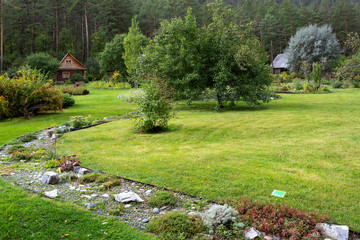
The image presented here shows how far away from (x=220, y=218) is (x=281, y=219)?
0.70 meters

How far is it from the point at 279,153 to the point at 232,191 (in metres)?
2.16

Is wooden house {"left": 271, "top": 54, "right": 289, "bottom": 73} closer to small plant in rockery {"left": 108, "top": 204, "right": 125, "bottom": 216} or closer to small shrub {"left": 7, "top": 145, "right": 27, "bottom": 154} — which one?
small shrub {"left": 7, "top": 145, "right": 27, "bottom": 154}

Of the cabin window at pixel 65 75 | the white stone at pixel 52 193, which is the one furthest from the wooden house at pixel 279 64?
the white stone at pixel 52 193

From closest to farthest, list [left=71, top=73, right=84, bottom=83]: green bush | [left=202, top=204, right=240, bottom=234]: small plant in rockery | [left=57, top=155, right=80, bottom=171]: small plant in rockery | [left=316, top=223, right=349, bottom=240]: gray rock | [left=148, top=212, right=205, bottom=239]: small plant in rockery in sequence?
[left=316, top=223, right=349, bottom=240]: gray rock < [left=148, top=212, right=205, bottom=239]: small plant in rockery < [left=202, top=204, right=240, bottom=234]: small plant in rockery < [left=57, top=155, right=80, bottom=171]: small plant in rockery < [left=71, top=73, right=84, bottom=83]: green bush

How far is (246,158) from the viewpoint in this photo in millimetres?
5539

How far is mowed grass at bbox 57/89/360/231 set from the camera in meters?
4.00

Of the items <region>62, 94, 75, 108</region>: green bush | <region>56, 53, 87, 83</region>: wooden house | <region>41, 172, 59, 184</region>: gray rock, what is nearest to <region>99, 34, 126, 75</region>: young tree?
<region>56, 53, 87, 83</region>: wooden house

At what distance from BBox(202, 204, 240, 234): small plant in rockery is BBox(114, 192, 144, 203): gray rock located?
3.56 feet

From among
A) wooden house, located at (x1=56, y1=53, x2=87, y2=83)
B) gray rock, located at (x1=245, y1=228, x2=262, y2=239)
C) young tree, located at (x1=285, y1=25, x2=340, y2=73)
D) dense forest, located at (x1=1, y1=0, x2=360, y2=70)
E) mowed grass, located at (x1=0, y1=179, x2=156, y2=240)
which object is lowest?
mowed grass, located at (x1=0, y1=179, x2=156, y2=240)

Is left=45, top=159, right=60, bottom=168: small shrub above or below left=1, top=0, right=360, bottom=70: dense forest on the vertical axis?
below

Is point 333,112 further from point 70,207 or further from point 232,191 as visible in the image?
point 70,207

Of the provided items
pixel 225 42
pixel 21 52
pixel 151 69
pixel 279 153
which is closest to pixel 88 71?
pixel 21 52

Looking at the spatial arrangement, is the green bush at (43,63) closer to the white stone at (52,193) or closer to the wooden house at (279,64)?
the wooden house at (279,64)

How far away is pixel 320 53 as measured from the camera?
108ft
